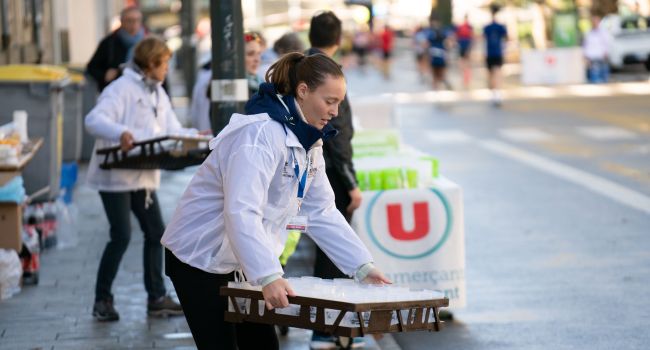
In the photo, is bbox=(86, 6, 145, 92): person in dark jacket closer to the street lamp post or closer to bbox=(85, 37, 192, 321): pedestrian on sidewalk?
bbox=(85, 37, 192, 321): pedestrian on sidewalk

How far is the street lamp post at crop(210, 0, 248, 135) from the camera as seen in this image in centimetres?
770

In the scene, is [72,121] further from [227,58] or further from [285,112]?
[285,112]

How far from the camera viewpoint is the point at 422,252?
838 cm

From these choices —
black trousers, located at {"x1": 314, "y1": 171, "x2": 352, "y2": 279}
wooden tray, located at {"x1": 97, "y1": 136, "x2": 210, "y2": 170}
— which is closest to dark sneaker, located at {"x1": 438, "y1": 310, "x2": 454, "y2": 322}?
black trousers, located at {"x1": 314, "y1": 171, "x2": 352, "y2": 279}

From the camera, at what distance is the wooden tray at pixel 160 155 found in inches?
303

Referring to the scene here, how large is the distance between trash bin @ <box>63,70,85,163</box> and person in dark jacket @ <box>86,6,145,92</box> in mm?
1438

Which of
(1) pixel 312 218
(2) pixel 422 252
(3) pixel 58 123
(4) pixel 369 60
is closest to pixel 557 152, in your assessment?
(3) pixel 58 123

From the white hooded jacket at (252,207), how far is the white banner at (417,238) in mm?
3496

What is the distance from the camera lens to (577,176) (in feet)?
51.3

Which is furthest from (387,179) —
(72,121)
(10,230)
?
(72,121)

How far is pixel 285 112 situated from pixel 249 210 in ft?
1.30

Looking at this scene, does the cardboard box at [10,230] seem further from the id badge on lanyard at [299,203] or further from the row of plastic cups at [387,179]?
the id badge on lanyard at [299,203]

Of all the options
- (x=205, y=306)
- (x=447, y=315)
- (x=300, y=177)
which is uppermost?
(x=300, y=177)

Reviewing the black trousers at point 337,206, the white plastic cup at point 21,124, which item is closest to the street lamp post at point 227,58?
the black trousers at point 337,206
